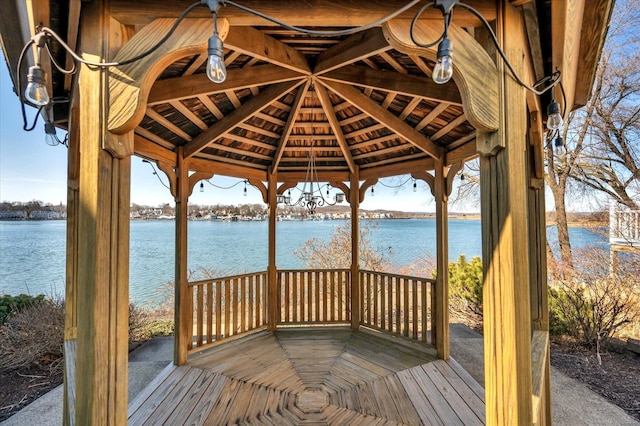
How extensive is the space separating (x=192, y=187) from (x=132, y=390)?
243 centimetres

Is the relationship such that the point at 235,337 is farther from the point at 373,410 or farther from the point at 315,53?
the point at 315,53

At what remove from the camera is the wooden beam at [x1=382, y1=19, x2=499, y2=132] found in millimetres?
1317

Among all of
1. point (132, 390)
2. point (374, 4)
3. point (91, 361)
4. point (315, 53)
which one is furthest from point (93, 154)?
point (132, 390)

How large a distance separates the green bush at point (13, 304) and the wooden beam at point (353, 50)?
214 inches

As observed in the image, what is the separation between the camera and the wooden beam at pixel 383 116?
2822mm

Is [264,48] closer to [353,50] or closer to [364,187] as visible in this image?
[353,50]

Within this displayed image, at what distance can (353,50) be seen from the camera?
82.1 inches

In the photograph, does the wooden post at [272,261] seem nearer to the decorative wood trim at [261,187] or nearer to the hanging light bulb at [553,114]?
the decorative wood trim at [261,187]

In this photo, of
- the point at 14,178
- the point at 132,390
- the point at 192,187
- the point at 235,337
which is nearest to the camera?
the point at 132,390

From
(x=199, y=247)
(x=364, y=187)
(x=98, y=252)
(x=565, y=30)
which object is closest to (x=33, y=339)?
(x=98, y=252)

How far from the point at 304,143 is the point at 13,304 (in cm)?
500

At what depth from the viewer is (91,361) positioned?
128 centimetres

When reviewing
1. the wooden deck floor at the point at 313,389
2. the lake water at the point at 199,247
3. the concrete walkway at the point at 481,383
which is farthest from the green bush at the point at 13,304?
the wooden deck floor at the point at 313,389

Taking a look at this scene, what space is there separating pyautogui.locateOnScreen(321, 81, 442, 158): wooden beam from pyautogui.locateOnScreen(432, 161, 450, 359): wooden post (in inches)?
11.5
